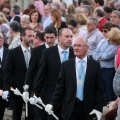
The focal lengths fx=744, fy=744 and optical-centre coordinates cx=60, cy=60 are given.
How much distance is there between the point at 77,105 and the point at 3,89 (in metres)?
3.14

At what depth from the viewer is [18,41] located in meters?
17.6

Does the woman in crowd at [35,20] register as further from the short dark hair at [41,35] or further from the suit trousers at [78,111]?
the suit trousers at [78,111]

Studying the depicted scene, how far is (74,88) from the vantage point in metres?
12.4

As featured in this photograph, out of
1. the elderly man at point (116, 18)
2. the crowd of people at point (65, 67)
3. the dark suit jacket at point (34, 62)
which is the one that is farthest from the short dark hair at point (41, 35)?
the elderly man at point (116, 18)

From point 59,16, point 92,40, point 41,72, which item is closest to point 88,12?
point 59,16

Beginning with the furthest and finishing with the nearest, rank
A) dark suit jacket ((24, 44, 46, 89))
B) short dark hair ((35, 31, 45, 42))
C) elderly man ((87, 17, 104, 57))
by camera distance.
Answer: elderly man ((87, 17, 104, 57))
short dark hair ((35, 31, 45, 42))
dark suit jacket ((24, 44, 46, 89))

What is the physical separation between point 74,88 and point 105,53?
3.49m

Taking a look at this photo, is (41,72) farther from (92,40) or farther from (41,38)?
(92,40)

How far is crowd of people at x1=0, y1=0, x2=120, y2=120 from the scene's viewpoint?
12.5m

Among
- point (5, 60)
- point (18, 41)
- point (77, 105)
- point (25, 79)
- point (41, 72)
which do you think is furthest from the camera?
point (18, 41)

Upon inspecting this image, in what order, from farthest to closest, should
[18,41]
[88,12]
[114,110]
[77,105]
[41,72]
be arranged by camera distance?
[88,12] < [18,41] < [41,72] < [77,105] < [114,110]

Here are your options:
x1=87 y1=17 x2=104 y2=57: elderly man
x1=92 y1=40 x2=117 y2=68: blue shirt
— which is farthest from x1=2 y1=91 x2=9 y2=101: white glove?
x1=87 y1=17 x2=104 y2=57: elderly man

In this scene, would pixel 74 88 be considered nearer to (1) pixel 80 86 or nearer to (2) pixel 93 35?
(1) pixel 80 86

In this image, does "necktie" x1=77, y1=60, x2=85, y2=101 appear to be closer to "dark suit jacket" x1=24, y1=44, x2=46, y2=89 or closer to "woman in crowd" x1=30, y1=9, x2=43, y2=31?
"dark suit jacket" x1=24, y1=44, x2=46, y2=89
